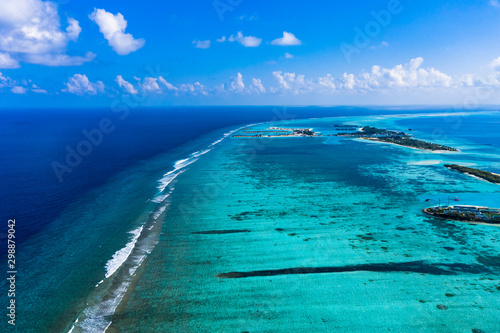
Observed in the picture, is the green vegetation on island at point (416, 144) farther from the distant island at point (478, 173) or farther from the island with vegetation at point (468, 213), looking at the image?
the island with vegetation at point (468, 213)

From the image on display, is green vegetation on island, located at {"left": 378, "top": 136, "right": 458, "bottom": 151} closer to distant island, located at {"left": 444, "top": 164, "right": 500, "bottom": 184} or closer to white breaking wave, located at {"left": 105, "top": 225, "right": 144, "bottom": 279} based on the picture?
distant island, located at {"left": 444, "top": 164, "right": 500, "bottom": 184}

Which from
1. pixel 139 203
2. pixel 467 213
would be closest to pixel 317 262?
pixel 467 213

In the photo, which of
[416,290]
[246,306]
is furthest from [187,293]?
[416,290]

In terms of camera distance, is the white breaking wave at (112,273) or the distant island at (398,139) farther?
the distant island at (398,139)

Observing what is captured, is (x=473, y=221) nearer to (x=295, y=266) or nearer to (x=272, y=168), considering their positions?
(x=295, y=266)

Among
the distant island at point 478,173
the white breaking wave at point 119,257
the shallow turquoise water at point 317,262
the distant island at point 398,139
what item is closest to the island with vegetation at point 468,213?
the shallow turquoise water at point 317,262

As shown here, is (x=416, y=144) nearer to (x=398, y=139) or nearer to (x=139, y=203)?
(x=398, y=139)

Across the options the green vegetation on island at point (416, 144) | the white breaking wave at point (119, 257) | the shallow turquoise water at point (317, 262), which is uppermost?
the green vegetation on island at point (416, 144)
